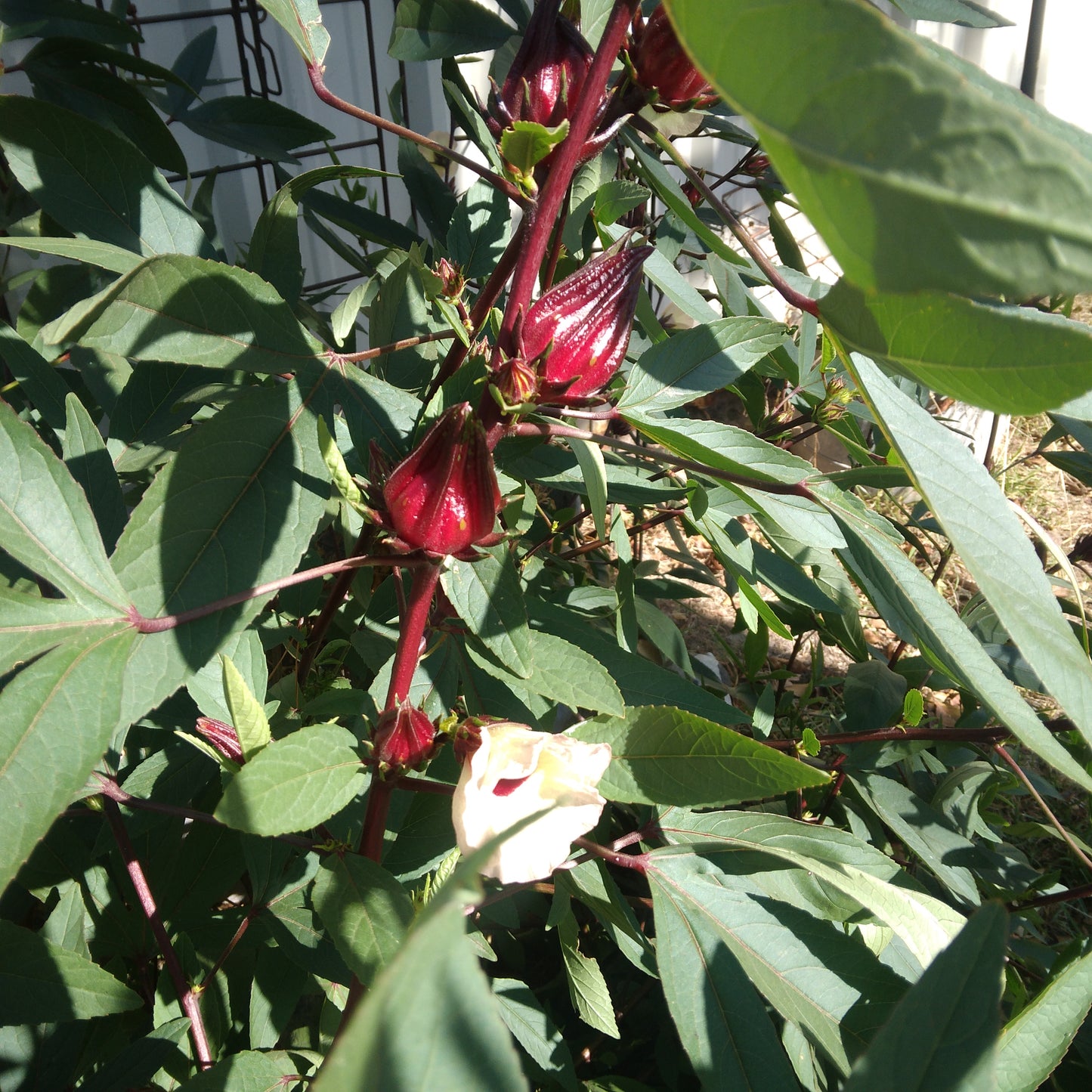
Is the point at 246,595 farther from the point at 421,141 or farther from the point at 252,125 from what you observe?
the point at 252,125

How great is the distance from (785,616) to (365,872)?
2.41 feet

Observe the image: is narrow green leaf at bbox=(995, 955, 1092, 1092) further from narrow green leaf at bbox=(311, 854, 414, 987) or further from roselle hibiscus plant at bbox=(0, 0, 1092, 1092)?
narrow green leaf at bbox=(311, 854, 414, 987)

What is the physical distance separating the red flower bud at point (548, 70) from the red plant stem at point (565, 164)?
76 mm

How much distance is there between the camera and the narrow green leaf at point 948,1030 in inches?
11.3

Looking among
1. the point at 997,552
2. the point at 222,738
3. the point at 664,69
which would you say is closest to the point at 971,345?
the point at 997,552

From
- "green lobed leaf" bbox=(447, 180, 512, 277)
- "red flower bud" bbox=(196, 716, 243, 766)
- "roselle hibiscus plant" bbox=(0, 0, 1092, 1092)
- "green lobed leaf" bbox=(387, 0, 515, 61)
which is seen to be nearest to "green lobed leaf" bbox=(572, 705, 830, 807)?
"roselle hibiscus plant" bbox=(0, 0, 1092, 1092)

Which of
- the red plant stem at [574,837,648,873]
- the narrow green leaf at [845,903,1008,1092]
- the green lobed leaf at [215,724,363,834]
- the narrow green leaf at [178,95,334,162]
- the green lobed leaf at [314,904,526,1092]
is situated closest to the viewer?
the green lobed leaf at [314,904,526,1092]

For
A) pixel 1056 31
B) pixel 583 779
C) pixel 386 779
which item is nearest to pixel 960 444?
pixel 583 779

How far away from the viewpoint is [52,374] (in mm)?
733

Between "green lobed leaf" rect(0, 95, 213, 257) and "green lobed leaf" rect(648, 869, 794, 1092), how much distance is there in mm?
539

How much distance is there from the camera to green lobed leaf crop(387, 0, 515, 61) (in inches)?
26.7

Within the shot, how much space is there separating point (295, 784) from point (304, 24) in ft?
1.50

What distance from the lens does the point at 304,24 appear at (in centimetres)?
54

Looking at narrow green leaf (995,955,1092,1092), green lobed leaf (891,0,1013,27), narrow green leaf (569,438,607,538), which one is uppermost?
green lobed leaf (891,0,1013,27)
